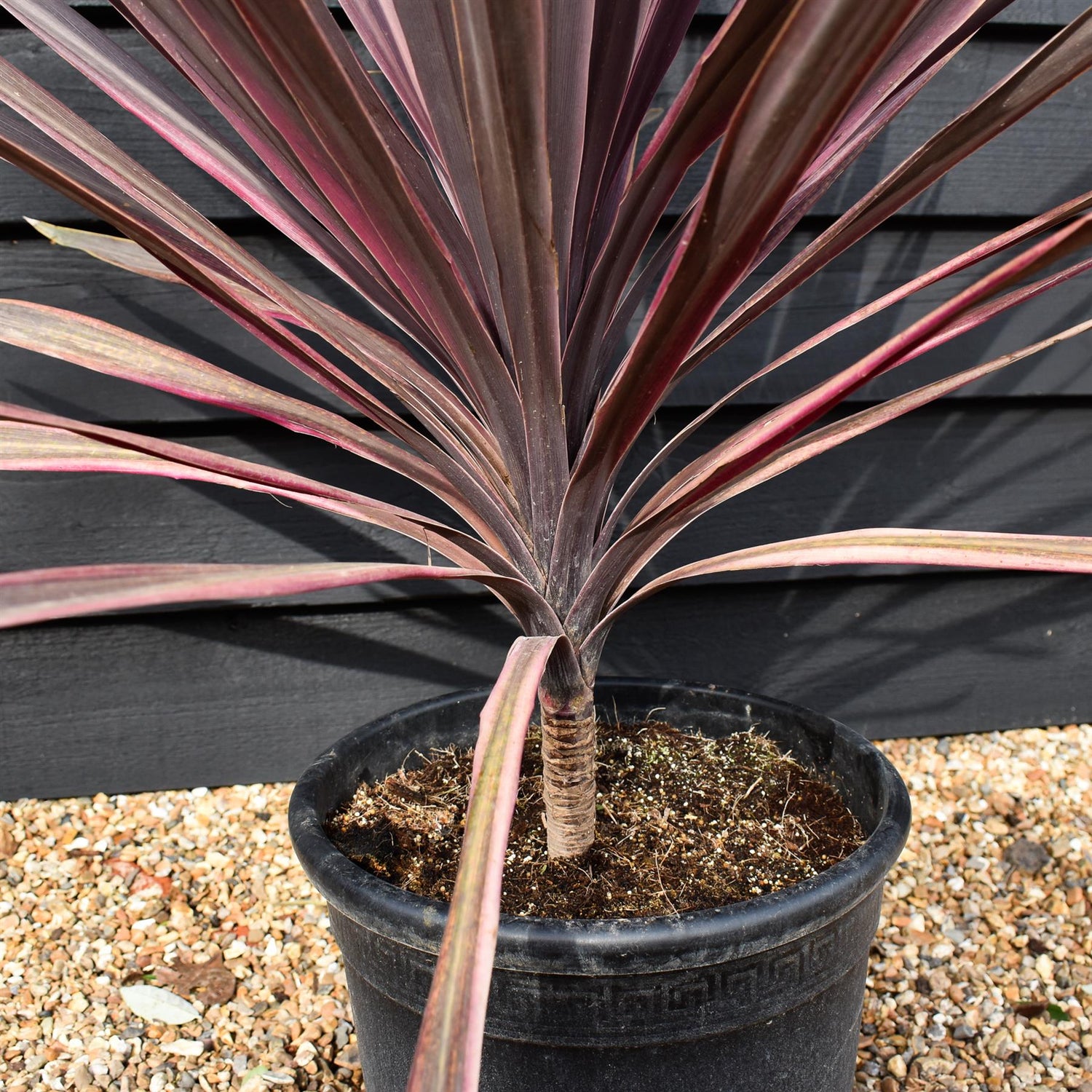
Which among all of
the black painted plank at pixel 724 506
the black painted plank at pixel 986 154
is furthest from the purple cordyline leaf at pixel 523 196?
the black painted plank at pixel 986 154

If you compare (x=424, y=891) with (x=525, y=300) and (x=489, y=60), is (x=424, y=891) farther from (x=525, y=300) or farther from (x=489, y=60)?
(x=489, y=60)

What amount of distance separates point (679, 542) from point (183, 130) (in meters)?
0.91

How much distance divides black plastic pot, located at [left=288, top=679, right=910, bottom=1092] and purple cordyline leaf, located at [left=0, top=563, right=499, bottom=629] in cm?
31

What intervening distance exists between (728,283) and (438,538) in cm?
28

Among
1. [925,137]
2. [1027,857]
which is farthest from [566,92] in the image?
[1027,857]

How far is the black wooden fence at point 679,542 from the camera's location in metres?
1.24

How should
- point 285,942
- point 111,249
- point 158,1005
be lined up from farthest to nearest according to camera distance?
1. point 285,942
2. point 158,1005
3. point 111,249

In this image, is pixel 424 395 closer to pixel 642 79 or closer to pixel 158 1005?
pixel 642 79

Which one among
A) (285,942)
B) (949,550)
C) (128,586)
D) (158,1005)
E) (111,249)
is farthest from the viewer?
(285,942)

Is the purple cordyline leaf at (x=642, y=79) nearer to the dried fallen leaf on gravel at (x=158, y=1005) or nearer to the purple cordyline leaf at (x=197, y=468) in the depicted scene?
the purple cordyline leaf at (x=197, y=468)

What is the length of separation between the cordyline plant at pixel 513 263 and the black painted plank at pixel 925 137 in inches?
20.4

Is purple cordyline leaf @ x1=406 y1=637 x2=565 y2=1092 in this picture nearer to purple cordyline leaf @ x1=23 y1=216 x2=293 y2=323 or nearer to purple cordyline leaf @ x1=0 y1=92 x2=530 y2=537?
purple cordyline leaf @ x1=0 y1=92 x2=530 y2=537

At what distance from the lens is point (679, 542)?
1371 millimetres

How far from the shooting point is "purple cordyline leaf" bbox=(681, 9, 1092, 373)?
0.51 metres
